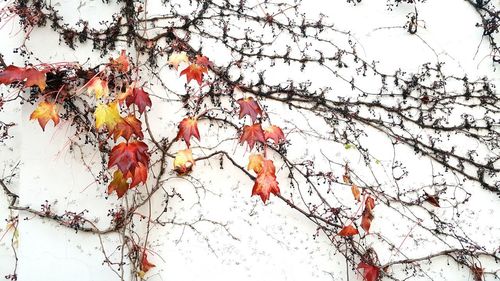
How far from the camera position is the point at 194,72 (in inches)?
94.0

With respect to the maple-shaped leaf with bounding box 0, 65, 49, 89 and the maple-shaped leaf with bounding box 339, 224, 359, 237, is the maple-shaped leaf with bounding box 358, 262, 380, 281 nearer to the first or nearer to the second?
the maple-shaped leaf with bounding box 339, 224, 359, 237

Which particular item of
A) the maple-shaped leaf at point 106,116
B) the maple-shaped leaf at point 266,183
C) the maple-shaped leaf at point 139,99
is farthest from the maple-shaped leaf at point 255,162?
the maple-shaped leaf at point 106,116

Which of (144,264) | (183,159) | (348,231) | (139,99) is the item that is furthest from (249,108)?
(144,264)

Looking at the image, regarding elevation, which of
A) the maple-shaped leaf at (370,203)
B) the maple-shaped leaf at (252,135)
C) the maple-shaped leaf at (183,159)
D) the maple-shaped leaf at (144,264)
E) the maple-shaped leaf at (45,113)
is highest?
the maple-shaped leaf at (45,113)

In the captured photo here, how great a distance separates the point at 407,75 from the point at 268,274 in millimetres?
1245

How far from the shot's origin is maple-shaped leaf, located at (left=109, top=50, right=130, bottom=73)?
91.4 inches

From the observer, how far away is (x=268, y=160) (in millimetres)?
2381

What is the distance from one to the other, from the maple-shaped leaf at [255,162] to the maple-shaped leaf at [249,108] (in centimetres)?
20

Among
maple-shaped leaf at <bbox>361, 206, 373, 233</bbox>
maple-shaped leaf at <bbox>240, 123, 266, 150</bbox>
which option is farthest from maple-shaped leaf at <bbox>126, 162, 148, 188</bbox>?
maple-shaped leaf at <bbox>361, 206, 373, 233</bbox>

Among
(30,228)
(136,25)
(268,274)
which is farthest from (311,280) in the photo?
(136,25)

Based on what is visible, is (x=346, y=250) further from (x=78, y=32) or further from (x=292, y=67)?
(x=78, y=32)

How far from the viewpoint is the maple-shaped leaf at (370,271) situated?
242 cm

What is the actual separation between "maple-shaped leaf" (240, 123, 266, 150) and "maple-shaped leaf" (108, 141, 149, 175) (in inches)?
18.8

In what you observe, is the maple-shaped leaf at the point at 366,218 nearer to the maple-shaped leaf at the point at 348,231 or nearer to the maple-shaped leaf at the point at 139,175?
the maple-shaped leaf at the point at 348,231
